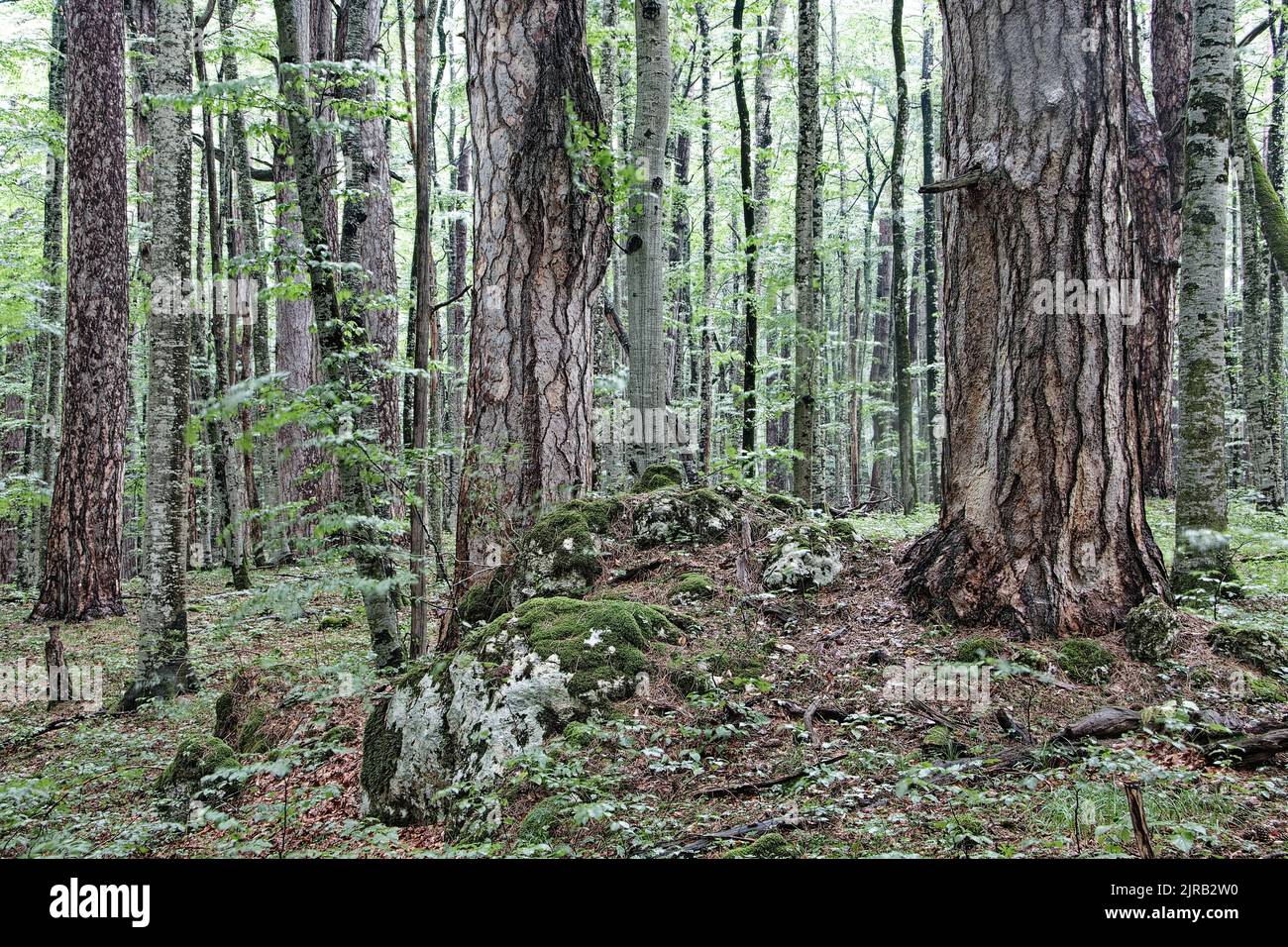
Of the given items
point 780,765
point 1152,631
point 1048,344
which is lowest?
point 780,765

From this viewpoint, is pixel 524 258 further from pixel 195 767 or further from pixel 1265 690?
pixel 1265 690

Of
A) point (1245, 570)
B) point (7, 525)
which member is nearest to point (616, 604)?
point (1245, 570)

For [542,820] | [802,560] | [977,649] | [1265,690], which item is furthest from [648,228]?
[1265,690]

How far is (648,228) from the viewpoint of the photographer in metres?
7.49

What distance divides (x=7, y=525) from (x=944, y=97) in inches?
868

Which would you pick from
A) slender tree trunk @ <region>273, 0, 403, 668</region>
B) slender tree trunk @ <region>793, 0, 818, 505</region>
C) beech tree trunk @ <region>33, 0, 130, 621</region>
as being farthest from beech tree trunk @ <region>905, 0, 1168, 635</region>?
beech tree trunk @ <region>33, 0, 130, 621</region>

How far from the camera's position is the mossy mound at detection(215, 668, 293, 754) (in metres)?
5.38

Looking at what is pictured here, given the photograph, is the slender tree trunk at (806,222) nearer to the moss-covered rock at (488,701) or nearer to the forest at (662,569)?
the forest at (662,569)

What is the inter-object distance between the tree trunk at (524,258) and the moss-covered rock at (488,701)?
1.66 m

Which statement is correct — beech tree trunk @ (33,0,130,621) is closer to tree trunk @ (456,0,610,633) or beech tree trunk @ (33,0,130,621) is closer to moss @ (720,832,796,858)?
tree trunk @ (456,0,610,633)

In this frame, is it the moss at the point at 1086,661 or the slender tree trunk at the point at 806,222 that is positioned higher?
the slender tree trunk at the point at 806,222

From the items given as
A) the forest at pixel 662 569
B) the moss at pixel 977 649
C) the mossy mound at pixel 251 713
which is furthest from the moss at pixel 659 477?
the mossy mound at pixel 251 713

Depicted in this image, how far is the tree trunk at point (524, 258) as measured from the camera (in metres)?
6.29

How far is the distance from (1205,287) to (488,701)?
18.3 feet
